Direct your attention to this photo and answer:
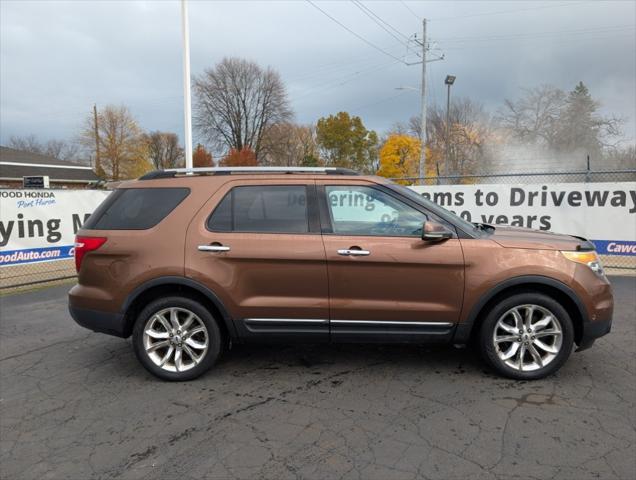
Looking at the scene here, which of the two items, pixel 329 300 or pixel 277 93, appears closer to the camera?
pixel 329 300

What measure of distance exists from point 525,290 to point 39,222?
8659 millimetres

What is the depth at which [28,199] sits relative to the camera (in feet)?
27.2

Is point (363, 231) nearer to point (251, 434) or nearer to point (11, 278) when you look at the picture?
point (251, 434)

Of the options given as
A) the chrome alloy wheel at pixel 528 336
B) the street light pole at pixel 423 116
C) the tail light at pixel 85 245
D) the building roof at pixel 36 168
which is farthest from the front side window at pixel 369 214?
the building roof at pixel 36 168

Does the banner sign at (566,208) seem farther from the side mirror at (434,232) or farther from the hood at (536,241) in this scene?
the side mirror at (434,232)

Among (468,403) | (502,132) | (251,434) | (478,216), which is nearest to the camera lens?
(251,434)

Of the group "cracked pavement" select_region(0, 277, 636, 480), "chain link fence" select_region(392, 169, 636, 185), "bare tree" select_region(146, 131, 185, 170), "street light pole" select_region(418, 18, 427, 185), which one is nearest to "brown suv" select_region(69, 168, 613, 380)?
"cracked pavement" select_region(0, 277, 636, 480)

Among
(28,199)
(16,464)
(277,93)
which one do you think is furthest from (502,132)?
(16,464)

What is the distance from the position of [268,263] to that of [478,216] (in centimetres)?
734

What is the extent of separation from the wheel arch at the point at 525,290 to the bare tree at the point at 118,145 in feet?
199

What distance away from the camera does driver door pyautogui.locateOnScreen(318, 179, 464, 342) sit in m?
3.64

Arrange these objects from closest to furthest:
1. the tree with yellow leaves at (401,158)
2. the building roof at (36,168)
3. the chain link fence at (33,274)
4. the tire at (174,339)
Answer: the tire at (174,339) → the chain link fence at (33,274) → the building roof at (36,168) → the tree with yellow leaves at (401,158)

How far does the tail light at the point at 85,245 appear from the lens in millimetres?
3852

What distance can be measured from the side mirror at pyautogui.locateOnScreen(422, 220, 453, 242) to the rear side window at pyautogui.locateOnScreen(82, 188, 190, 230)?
6.96 feet
